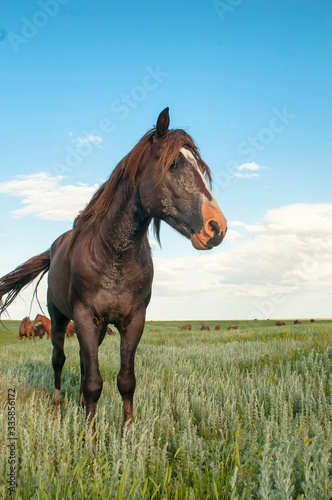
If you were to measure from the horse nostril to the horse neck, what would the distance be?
85 centimetres

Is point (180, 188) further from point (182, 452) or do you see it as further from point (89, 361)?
point (182, 452)

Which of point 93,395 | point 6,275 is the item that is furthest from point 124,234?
point 6,275

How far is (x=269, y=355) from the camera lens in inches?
293

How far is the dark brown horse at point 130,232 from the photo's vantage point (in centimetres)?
322

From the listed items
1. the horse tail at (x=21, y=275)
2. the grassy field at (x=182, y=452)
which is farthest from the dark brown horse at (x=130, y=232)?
the horse tail at (x=21, y=275)

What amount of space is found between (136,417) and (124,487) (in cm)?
164

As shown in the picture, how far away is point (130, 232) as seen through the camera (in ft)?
12.3

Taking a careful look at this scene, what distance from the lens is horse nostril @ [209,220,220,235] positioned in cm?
302

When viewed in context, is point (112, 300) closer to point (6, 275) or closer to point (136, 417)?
point (136, 417)

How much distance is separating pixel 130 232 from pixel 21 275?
3.77m

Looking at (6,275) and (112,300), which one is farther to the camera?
(6,275)

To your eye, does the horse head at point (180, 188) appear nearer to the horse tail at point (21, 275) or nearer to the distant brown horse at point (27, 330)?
the horse tail at point (21, 275)

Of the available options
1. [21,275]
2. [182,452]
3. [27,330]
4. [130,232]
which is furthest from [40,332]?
[182,452]
